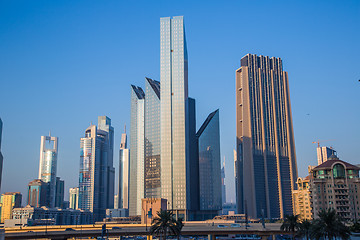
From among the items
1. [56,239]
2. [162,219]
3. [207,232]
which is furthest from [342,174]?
[56,239]

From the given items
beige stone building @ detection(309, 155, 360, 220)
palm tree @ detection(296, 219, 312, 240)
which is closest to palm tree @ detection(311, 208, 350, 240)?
palm tree @ detection(296, 219, 312, 240)

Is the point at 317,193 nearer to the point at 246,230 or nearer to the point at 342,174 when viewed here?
the point at 342,174

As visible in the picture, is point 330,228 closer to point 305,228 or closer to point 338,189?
point 305,228

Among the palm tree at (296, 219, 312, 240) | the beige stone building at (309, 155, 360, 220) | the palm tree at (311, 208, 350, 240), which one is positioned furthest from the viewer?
the beige stone building at (309, 155, 360, 220)

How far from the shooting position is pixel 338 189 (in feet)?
582

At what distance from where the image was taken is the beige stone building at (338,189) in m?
176

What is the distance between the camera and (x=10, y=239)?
131m

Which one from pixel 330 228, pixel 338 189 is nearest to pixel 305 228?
pixel 330 228

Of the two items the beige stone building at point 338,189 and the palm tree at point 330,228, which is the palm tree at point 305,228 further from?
the beige stone building at point 338,189

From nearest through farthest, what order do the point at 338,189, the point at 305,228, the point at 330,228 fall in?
1. the point at 330,228
2. the point at 305,228
3. the point at 338,189

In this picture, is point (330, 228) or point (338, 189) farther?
point (338, 189)

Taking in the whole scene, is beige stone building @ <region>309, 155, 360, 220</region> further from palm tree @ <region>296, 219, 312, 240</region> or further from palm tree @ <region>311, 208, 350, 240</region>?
palm tree @ <region>311, 208, 350, 240</region>

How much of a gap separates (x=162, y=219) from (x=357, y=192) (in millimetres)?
104451

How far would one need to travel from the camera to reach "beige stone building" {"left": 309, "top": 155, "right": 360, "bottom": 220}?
17600 cm
